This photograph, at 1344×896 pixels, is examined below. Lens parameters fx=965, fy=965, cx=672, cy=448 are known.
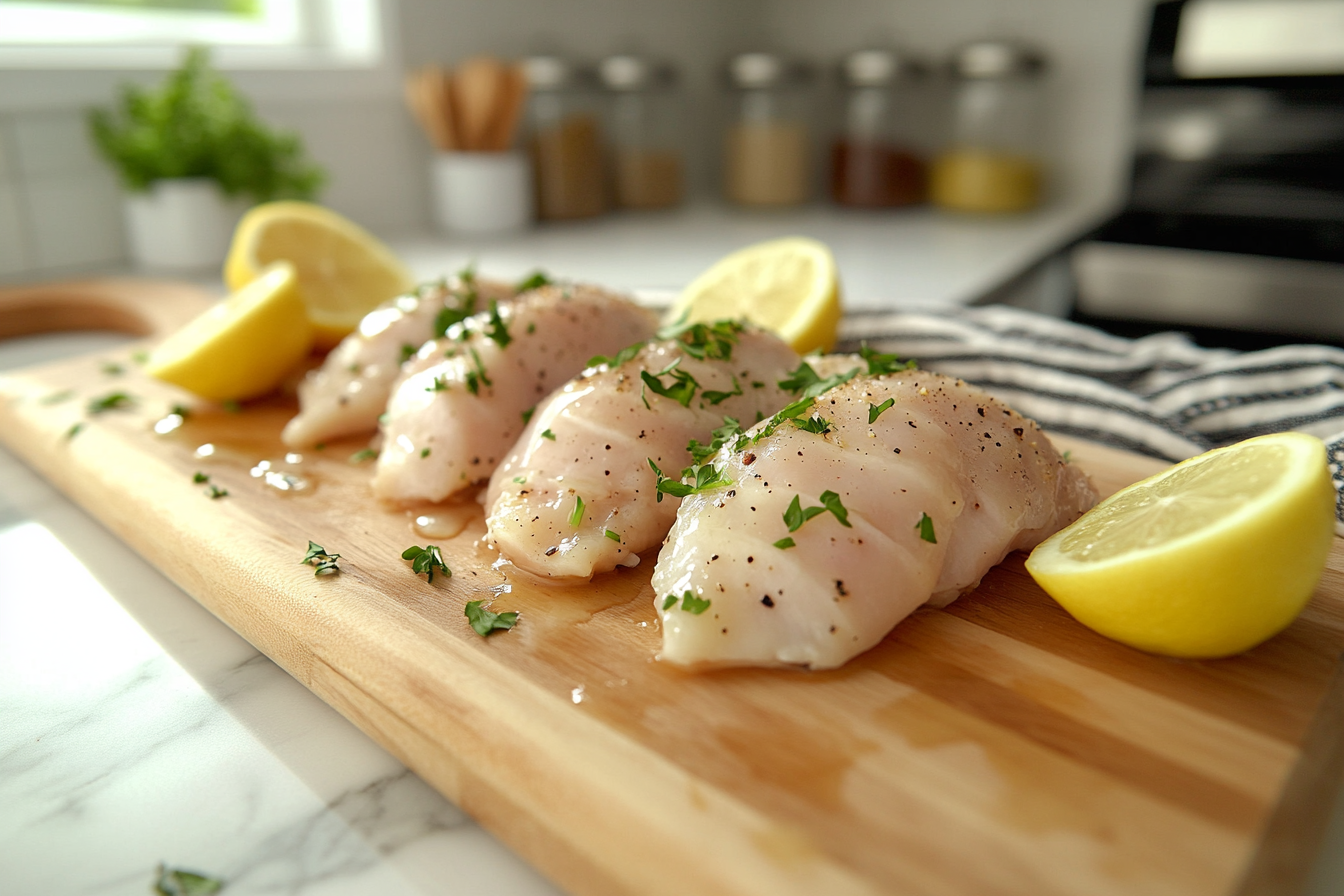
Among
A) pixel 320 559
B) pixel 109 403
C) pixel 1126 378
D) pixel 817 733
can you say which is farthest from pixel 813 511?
pixel 109 403

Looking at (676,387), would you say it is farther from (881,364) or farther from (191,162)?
(191,162)

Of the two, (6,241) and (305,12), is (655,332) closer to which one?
(6,241)

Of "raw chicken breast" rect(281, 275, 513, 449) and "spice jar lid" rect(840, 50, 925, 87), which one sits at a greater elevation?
"spice jar lid" rect(840, 50, 925, 87)

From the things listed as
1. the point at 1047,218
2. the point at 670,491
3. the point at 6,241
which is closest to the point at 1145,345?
the point at 670,491

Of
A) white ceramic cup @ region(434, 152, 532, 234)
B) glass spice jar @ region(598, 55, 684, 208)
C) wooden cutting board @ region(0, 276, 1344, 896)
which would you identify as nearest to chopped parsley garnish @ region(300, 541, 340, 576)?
wooden cutting board @ region(0, 276, 1344, 896)

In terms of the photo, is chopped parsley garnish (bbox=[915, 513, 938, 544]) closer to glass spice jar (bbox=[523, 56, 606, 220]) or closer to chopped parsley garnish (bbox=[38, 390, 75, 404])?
chopped parsley garnish (bbox=[38, 390, 75, 404])

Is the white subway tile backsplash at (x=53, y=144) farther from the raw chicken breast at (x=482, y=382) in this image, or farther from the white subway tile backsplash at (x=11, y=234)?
the raw chicken breast at (x=482, y=382)
